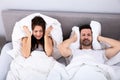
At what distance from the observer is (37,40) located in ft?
A: 5.63

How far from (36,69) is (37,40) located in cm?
24

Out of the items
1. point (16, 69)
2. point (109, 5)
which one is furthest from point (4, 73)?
point (109, 5)

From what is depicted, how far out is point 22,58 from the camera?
1.69 meters

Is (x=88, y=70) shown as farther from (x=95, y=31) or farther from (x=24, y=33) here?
(x=24, y=33)

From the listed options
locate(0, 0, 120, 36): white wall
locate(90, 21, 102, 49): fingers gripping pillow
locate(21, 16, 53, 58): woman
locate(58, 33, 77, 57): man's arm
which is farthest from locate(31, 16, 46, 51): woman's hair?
locate(90, 21, 102, 49): fingers gripping pillow

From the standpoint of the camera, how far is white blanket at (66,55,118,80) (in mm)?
1491

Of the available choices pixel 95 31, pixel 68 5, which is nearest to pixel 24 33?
pixel 68 5

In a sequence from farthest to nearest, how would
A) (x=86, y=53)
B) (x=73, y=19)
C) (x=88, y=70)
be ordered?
1. (x=73, y=19)
2. (x=86, y=53)
3. (x=88, y=70)

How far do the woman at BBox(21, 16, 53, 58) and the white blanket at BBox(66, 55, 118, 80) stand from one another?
0.23m

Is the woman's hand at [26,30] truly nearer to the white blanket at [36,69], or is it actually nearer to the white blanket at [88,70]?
the white blanket at [36,69]

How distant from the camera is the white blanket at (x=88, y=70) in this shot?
4.89ft

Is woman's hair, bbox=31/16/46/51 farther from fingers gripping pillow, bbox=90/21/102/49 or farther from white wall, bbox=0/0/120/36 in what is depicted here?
fingers gripping pillow, bbox=90/21/102/49

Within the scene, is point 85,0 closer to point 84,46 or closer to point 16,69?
point 84,46

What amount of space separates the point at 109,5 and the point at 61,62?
23.8 inches
